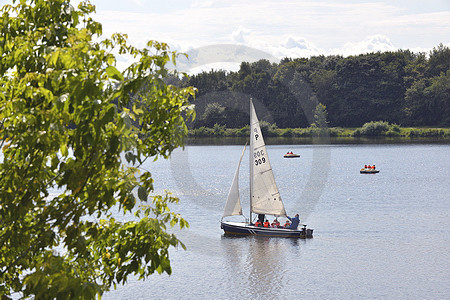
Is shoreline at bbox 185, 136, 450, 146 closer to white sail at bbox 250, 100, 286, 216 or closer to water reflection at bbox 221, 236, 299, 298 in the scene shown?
white sail at bbox 250, 100, 286, 216

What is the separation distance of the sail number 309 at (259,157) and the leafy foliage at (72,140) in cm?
4354

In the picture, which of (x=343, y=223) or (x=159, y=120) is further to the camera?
(x=343, y=223)

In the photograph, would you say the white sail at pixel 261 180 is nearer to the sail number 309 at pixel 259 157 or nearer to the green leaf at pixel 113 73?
the sail number 309 at pixel 259 157

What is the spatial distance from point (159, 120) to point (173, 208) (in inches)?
2508

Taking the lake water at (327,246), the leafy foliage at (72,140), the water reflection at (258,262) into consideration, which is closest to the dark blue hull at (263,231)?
the water reflection at (258,262)

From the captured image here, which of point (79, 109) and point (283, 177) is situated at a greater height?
point (79, 109)

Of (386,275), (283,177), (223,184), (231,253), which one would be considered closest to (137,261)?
(386,275)

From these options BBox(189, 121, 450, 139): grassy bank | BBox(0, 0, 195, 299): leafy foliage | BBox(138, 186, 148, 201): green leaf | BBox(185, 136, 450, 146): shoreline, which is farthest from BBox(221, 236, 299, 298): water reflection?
BBox(189, 121, 450, 139): grassy bank

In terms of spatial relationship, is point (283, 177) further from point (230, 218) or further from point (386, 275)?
point (386, 275)

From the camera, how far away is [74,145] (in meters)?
10.4

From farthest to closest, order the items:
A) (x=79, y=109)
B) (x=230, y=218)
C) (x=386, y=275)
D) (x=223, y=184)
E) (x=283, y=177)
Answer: (x=283, y=177)
(x=223, y=184)
(x=230, y=218)
(x=386, y=275)
(x=79, y=109)

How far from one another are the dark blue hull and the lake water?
628mm

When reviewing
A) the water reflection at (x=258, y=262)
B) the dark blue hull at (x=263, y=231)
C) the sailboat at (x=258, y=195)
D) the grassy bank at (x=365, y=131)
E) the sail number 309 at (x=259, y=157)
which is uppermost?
the grassy bank at (x=365, y=131)

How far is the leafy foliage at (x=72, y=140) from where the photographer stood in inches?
396
